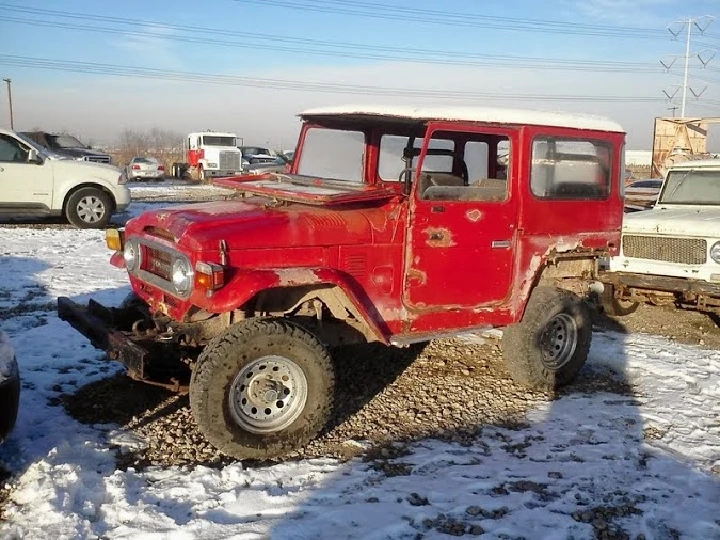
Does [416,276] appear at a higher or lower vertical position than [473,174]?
lower

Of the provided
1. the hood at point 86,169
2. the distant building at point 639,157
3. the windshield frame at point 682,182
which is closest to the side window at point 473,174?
the windshield frame at point 682,182

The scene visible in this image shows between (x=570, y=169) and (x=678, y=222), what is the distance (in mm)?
2927

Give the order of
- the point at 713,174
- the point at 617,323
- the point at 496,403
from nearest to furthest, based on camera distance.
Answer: the point at 496,403 → the point at 617,323 → the point at 713,174

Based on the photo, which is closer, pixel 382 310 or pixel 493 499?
pixel 493 499

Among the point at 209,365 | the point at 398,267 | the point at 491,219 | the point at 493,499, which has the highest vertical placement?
the point at 491,219

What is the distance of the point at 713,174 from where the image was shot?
8758 mm

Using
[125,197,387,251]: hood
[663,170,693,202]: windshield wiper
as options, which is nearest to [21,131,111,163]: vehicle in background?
[663,170,693,202]: windshield wiper

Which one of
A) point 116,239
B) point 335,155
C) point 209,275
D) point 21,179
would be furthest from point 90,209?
point 209,275

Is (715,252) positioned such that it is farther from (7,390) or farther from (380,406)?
(7,390)

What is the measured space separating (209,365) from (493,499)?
1752 mm

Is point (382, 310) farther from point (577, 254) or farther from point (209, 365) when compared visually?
point (577, 254)

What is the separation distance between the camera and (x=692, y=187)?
8.88 m

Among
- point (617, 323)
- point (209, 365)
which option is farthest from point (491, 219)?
point (617, 323)

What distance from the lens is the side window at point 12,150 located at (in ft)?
39.6
